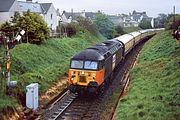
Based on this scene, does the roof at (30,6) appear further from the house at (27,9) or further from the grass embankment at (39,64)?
the grass embankment at (39,64)

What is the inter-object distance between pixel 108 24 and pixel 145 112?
2005 inches

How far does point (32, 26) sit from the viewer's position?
29359mm

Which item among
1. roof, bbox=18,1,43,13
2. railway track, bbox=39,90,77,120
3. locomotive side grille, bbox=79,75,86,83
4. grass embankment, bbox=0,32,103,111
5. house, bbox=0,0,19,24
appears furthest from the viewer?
roof, bbox=18,1,43,13

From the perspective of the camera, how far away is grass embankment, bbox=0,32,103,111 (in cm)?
1930

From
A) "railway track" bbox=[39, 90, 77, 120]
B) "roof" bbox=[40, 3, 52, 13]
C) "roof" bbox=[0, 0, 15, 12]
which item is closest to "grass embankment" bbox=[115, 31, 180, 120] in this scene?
"railway track" bbox=[39, 90, 77, 120]

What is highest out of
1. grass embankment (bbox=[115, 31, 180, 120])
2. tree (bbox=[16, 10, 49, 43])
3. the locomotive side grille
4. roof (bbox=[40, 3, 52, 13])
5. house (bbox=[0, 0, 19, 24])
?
roof (bbox=[40, 3, 52, 13])

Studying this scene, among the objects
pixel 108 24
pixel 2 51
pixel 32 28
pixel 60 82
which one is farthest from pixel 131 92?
pixel 108 24

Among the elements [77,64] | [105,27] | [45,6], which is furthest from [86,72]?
[105,27]

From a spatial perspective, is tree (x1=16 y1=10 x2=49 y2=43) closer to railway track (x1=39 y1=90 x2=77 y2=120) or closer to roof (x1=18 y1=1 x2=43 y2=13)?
railway track (x1=39 y1=90 x2=77 y2=120)

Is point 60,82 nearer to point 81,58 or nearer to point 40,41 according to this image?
point 81,58

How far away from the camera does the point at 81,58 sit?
1945 centimetres

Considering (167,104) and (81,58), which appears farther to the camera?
(81,58)

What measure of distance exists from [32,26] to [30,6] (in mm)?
28980

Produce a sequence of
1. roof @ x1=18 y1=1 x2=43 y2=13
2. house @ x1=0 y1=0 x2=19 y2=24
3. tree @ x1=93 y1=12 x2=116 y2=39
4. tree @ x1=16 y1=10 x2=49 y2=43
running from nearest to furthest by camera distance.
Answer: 1. tree @ x1=16 y1=10 x2=49 y2=43
2. house @ x1=0 y1=0 x2=19 y2=24
3. roof @ x1=18 y1=1 x2=43 y2=13
4. tree @ x1=93 y1=12 x2=116 y2=39
